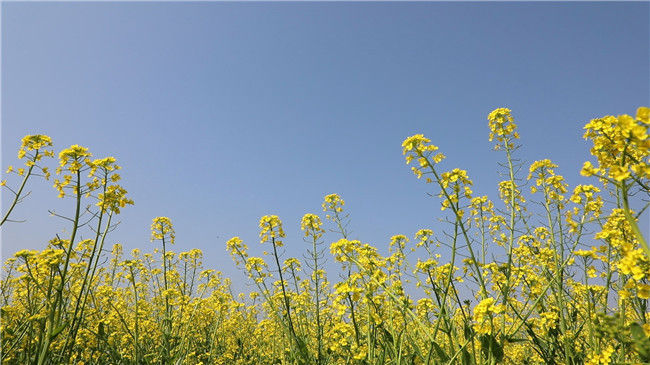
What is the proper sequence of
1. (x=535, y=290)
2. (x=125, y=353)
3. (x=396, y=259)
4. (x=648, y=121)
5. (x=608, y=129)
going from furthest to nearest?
1. (x=125, y=353)
2. (x=396, y=259)
3. (x=535, y=290)
4. (x=608, y=129)
5. (x=648, y=121)

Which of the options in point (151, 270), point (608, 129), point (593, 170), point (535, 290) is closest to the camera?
point (593, 170)

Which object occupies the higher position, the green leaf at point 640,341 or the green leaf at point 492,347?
the green leaf at point 640,341

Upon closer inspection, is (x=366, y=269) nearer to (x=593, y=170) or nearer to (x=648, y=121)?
(x=593, y=170)

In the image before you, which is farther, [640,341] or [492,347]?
[492,347]

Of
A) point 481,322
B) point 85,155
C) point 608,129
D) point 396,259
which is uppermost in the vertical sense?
point 85,155

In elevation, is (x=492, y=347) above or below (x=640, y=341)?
below

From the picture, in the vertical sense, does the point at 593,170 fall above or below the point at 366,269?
above

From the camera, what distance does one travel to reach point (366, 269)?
129 inches

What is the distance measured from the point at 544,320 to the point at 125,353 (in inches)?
221

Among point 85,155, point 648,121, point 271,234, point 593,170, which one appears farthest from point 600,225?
point 85,155

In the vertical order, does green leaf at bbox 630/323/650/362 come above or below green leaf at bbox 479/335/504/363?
above

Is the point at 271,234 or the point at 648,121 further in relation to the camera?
the point at 271,234

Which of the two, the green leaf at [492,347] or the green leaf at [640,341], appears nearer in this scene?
the green leaf at [640,341]

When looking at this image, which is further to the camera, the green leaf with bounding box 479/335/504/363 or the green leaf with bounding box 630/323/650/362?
the green leaf with bounding box 479/335/504/363
